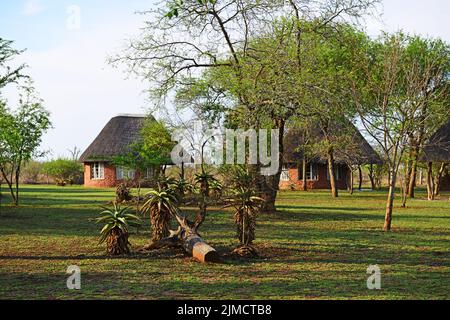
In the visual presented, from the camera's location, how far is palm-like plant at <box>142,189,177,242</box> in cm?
1196

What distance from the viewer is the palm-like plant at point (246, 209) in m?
11.0

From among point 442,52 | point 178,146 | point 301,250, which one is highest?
point 442,52

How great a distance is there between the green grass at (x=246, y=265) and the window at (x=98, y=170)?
26937 mm

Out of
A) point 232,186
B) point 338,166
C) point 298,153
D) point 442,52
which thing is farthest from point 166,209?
point 338,166

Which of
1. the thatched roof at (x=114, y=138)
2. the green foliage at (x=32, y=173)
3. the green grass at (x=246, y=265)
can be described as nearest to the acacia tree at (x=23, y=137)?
the green grass at (x=246, y=265)

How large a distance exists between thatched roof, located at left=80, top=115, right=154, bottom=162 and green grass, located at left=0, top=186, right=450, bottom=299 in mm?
25436

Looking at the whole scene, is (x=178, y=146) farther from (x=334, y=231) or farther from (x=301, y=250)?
(x=301, y=250)

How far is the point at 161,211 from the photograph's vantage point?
476 inches

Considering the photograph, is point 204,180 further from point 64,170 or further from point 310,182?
point 64,170

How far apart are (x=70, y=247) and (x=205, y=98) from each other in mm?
8260

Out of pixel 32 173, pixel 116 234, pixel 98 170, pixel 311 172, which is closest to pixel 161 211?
pixel 116 234

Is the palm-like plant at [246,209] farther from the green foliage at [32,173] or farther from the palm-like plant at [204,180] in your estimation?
the green foliage at [32,173]

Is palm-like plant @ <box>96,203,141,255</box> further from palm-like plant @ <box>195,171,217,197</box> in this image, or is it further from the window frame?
the window frame
